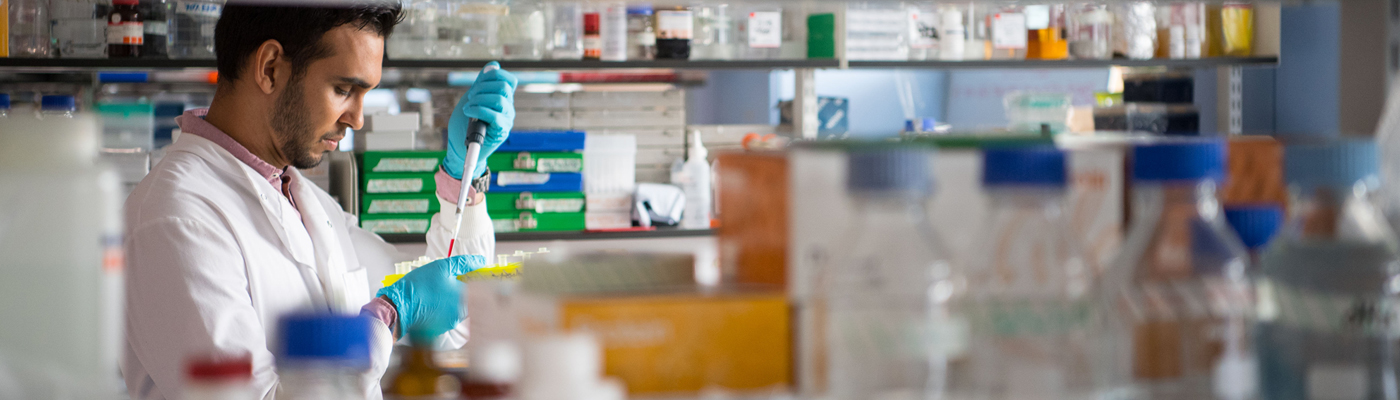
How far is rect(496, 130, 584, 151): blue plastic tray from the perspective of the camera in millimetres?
3215

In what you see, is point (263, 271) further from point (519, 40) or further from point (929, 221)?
point (519, 40)

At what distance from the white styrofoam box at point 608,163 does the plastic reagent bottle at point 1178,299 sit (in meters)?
2.67

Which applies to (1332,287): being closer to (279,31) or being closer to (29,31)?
(279,31)

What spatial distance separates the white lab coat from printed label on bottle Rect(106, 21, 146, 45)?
1.33m

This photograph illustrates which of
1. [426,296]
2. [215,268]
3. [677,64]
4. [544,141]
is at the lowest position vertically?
[426,296]

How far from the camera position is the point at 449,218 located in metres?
2.60

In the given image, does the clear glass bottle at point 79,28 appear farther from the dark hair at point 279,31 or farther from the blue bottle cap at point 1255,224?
the blue bottle cap at point 1255,224

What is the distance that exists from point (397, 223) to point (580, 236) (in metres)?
0.58

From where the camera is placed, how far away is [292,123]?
1.92m

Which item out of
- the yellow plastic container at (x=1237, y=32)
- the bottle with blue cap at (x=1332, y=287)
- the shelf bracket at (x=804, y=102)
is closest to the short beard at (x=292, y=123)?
the bottle with blue cap at (x=1332, y=287)

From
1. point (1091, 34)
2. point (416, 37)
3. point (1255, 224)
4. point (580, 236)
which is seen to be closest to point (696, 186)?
point (580, 236)

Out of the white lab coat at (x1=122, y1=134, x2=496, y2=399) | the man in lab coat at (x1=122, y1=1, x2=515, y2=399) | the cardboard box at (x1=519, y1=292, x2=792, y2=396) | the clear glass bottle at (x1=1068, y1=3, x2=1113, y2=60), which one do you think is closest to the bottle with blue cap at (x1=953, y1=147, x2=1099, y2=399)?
the cardboard box at (x1=519, y1=292, x2=792, y2=396)

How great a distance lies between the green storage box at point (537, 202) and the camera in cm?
323

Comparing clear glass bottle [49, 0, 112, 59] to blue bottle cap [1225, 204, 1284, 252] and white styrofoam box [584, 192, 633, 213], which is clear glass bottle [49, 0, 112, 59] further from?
blue bottle cap [1225, 204, 1284, 252]
